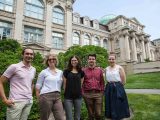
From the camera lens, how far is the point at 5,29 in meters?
27.3

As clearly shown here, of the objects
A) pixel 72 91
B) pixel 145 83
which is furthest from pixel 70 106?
pixel 145 83

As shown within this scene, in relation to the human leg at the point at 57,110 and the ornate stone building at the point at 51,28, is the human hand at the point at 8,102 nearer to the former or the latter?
the human leg at the point at 57,110

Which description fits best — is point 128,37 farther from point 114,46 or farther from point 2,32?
point 2,32

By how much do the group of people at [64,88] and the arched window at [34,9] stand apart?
25.7 metres

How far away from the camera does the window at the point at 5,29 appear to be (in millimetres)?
26941

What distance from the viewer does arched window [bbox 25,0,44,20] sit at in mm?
29875

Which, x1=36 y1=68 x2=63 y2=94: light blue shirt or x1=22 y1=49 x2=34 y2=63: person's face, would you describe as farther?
x1=36 y1=68 x2=63 y2=94: light blue shirt

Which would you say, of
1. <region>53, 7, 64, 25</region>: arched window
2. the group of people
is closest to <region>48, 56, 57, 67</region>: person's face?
the group of people

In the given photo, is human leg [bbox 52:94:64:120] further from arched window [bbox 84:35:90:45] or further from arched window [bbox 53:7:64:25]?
arched window [bbox 84:35:90:45]

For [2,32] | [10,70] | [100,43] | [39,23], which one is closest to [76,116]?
[10,70]

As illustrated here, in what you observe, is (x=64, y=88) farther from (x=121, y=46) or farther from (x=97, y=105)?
(x=121, y=46)

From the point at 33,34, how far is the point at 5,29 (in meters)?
4.06

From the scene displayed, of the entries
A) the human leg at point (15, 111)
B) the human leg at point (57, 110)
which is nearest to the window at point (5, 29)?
the human leg at point (57, 110)

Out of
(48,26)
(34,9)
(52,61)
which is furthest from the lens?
(48,26)
